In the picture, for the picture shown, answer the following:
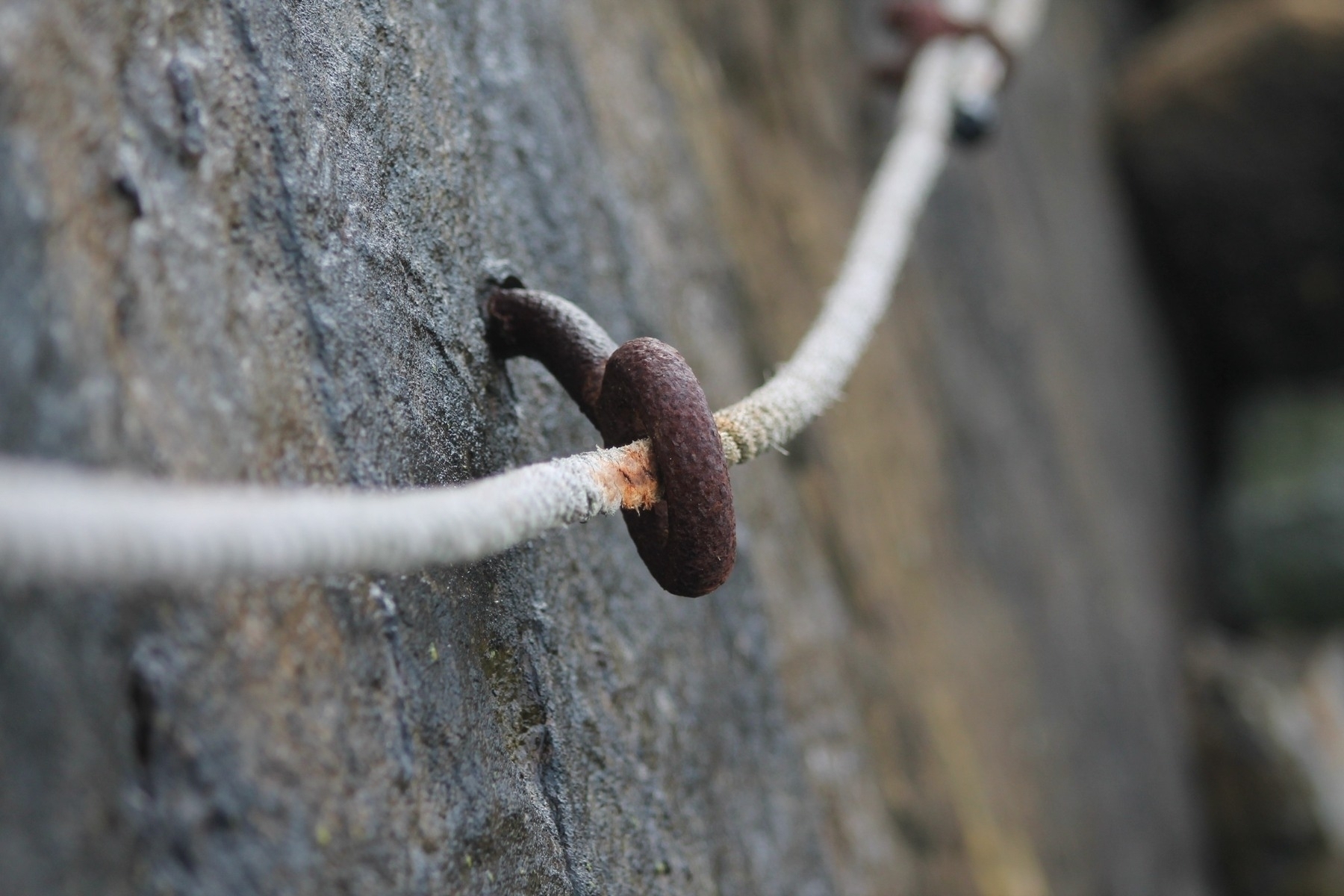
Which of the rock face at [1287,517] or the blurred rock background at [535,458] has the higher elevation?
the blurred rock background at [535,458]

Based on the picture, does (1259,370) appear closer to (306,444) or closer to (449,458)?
(449,458)

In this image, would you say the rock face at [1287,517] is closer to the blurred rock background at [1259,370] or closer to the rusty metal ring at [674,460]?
the blurred rock background at [1259,370]

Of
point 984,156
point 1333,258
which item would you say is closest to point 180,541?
point 984,156

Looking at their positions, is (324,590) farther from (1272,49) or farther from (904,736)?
(1272,49)

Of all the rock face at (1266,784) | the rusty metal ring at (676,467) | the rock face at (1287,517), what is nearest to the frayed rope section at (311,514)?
the rusty metal ring at (676,467)

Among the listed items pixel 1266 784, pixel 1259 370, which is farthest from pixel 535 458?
pixel 1259 370

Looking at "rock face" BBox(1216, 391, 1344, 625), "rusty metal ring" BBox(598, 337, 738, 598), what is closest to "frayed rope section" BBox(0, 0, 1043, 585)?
"rusty metal ring" BBox(598, 337, 738, 598)
